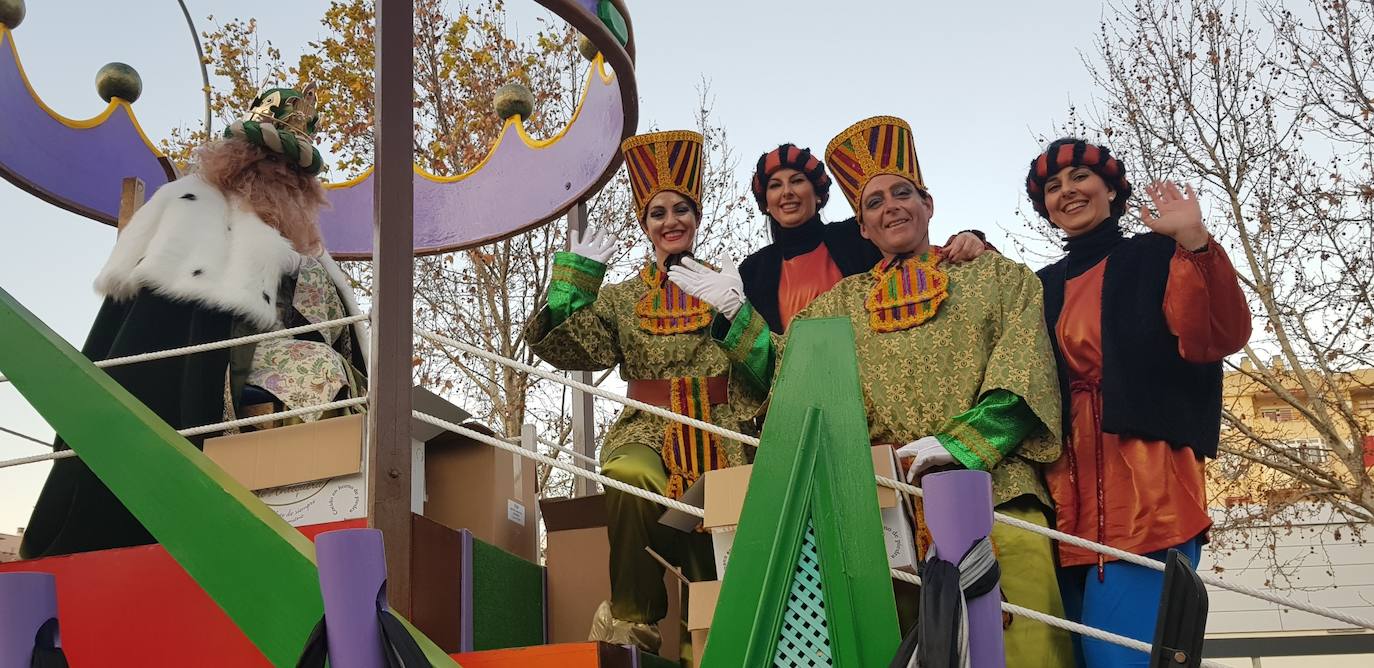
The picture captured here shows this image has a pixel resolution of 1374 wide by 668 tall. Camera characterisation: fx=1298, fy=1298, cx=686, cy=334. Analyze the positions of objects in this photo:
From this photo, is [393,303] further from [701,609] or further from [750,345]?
[750,345]

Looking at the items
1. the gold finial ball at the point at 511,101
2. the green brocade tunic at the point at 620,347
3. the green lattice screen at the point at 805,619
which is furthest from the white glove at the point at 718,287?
the gold finial ball at the point at 511,101

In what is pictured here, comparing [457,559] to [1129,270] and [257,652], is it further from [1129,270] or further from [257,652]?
[1129,270]

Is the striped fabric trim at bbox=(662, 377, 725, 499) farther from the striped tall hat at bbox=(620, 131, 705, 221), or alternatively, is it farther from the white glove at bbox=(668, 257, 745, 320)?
the striped tall hat at bbox=(620, 131, 705, 221)

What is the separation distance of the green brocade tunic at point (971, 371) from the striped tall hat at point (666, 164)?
73 centimetres

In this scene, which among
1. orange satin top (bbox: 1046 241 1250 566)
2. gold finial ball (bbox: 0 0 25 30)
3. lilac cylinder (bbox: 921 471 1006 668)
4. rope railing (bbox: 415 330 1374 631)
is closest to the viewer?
lilac cylinder (bbox: 921 471 1006 668)

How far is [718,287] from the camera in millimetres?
3809

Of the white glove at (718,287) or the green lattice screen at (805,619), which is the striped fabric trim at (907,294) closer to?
the white glove at (718,287)

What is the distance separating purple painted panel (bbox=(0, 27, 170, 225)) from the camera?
4.97 meters

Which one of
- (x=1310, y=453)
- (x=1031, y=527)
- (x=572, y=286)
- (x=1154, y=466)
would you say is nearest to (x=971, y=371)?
(x=1154, y=466)

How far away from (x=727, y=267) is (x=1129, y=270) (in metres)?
1.20

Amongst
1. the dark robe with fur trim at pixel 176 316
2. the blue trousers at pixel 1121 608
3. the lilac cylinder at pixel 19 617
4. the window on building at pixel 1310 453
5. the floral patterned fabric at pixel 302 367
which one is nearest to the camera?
the lilac cylinder at pixel 19 617

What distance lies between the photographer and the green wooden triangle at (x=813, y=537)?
95.9 inches

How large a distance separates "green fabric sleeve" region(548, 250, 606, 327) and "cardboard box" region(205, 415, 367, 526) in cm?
101

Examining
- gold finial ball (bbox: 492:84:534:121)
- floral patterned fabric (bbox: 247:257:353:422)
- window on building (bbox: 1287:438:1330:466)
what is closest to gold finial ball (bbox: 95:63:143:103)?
gold finial ball (bbox: 492:84:534:121)
